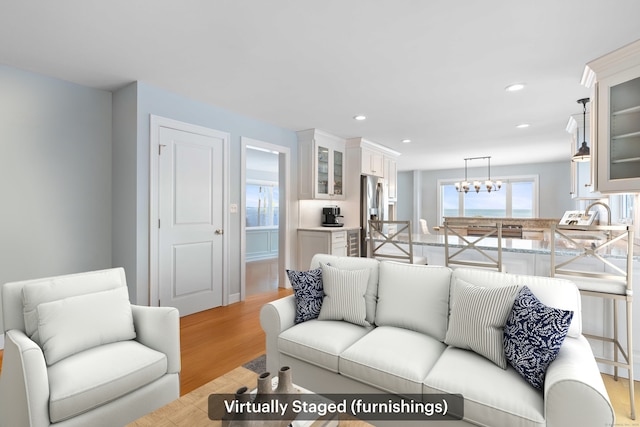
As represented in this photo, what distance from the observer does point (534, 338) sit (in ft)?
4.93

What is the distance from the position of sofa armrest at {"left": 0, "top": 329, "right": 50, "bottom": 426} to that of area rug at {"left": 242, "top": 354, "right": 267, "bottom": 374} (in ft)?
4.19

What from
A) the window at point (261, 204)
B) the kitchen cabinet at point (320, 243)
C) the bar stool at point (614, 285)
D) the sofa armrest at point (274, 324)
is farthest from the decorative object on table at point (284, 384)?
the window at point (261, 204)

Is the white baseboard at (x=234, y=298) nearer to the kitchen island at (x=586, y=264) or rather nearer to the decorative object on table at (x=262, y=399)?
the kitchen island at (x=586, y=264)

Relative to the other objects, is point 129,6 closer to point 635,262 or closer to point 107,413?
point 107,413

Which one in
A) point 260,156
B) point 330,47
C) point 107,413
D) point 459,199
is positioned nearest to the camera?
point 107,413

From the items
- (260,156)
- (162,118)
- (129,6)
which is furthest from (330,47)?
(260,156)

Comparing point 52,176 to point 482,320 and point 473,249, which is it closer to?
point 482,320

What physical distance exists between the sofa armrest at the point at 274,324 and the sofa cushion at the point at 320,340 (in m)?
0.06

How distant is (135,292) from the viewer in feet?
10.6

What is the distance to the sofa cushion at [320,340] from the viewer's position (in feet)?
6.15

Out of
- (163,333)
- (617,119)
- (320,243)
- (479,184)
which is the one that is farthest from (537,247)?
(479,184)

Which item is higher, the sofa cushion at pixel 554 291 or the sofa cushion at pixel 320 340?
the sofa cushion at pixel 554 291

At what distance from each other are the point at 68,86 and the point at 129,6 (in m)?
1.75

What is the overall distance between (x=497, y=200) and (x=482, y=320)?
8574 mm
